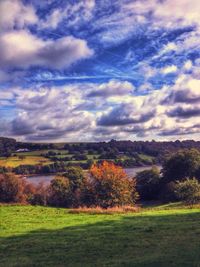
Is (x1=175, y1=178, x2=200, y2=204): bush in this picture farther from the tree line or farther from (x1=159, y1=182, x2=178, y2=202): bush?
(x1=159, y1=182, x2=178, y2=202): bush

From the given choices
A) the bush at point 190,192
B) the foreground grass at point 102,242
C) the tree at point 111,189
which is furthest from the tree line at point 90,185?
the foreground grass at point 102,242

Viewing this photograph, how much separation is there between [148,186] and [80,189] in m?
18.6

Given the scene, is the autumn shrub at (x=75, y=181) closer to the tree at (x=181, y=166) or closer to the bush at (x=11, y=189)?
the bush at (x=11, y=189)

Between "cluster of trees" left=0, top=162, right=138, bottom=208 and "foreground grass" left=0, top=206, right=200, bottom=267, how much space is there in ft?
121

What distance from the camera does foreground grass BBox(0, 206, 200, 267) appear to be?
71.5ft

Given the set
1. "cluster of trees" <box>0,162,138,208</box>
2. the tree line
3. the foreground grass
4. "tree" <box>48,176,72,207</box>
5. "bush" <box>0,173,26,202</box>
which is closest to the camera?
the foreground grass

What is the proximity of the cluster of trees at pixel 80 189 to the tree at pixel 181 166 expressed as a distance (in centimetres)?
1170

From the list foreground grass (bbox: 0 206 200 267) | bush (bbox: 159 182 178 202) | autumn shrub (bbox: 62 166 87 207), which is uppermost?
autumn shrub (bbox: 62 166 87 207)

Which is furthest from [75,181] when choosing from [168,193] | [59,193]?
[168,193]

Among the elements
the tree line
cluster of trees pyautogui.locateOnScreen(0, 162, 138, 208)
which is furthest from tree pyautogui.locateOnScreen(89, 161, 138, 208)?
the tree line

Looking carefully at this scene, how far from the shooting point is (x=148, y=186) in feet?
352

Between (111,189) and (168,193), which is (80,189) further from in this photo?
(111,189)

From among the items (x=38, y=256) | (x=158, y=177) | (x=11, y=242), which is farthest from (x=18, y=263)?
(x=158, y=177)

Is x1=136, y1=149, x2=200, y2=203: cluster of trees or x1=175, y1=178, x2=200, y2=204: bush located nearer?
x1=175, y1=178, x2=200, y2=204: bush
